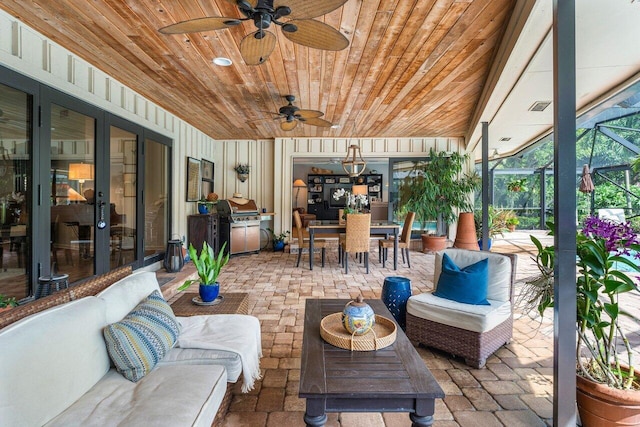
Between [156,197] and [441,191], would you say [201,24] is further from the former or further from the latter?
[441,191]

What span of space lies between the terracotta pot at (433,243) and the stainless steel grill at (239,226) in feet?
12.3

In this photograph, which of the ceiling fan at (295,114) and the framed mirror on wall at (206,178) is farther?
the framed mirror on wall at (206,178)

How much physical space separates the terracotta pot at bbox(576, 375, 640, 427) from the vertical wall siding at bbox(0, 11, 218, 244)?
15.0 ft

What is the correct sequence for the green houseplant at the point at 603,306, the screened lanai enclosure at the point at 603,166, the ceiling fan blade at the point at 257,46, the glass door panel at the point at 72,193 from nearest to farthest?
the green houseplant at the point at 603,306 < the ceiling fan blade at the point at 257,46 < the glass door panel at the point at 72,193 < the screened lanai enclosure at the point at 603,166

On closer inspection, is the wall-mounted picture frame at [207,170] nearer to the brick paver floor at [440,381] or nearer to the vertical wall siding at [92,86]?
the vertical wall siding at [92,86]

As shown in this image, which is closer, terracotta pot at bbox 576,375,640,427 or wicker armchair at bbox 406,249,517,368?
terracotta pot at bbox 576,375,640,427

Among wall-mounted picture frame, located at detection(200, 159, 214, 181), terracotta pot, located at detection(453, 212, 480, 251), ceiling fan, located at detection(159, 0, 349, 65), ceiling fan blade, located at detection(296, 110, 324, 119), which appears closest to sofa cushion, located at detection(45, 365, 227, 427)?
ceiling fan, located at detection(159, 0, 349, 65)

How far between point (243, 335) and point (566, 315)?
1.79 meters

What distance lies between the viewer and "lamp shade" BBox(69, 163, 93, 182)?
3449mm

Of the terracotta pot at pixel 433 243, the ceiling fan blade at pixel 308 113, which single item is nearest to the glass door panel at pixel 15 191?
the ceiling fan blade at pixel 308 113

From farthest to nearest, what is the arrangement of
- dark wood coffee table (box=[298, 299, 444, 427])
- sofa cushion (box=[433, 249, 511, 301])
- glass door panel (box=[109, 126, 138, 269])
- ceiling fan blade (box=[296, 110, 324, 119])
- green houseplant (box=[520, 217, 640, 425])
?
ceiling fan blade (box=[296, 110, 324, 119]), glass door panel (box=[109, 126, 138, 269]), sofa cushion (box=[433, 249, 511, 301]), green houseplant (box=[520, 217, 640, 425]), dark wood coffee table (box=[298, 299, 444, 427])

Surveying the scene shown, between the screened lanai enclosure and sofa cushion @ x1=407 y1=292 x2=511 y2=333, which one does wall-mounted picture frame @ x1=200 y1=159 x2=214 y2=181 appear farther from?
the screened lanai enclosure

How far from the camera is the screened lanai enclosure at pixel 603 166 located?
19.9ft

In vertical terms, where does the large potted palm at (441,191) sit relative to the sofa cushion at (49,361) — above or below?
above
